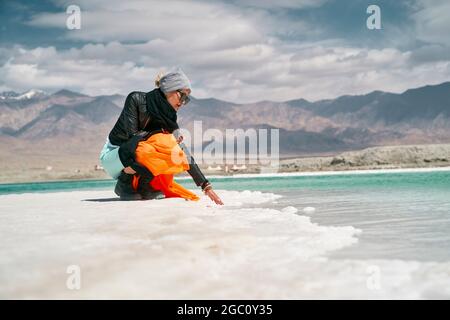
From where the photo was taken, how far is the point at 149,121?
15.8 feet

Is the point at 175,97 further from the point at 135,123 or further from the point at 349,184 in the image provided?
the point at 349,184

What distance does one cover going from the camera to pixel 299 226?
3.22 m

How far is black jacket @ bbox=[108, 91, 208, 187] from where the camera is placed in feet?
15.2

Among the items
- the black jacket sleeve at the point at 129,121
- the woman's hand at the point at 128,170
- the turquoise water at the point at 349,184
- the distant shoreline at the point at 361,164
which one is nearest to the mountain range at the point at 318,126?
the distant shoreline at the point at 361,164

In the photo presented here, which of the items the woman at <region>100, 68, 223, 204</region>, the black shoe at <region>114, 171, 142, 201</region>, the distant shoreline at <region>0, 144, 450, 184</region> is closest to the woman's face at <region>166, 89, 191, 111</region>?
the woman at <region>100, 68, 223, 204</region>

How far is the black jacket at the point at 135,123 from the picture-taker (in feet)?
15.2

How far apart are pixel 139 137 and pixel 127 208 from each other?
0.69m

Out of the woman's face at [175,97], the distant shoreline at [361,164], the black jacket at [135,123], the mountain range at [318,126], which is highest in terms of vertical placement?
the mountain range at [318,126]

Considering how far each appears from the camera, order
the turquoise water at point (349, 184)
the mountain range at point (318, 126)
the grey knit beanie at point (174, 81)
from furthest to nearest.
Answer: the mountain range at point (318, 126), the turquoise water at point (349, 184), the grey knit beanie at point (174, 81)

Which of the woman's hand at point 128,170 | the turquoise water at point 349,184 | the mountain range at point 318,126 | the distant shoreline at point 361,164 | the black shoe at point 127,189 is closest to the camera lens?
the woman's hand at point 128,170

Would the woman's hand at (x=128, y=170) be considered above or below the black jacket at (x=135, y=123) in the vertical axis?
below

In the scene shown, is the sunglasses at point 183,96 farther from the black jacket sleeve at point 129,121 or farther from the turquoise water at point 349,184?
the turquoise water at point 349,184
